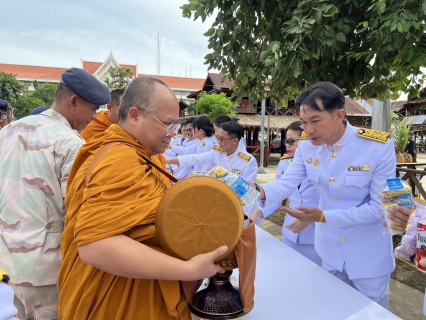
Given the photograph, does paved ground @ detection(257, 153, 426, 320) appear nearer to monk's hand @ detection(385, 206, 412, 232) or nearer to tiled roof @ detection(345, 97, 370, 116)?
monk's hand @ detection(385, 206, 412, 232)

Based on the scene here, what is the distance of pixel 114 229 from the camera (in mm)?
884

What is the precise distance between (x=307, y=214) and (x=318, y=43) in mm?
1554

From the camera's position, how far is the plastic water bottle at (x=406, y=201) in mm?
1365

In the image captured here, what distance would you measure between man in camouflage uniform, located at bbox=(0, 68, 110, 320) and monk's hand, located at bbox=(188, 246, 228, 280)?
36.9 inches

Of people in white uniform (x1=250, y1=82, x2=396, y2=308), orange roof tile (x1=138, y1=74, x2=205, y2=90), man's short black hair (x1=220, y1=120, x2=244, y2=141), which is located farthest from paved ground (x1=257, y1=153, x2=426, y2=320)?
orange roof tile (x1=138, y1=74, x2=205, y2=90)

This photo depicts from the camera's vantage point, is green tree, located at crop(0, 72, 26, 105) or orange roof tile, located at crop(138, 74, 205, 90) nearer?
green tree, located at crop(0, 72, 26, 105)

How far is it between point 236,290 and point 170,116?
71cm

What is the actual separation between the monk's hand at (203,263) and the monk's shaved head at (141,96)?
0.56 meters

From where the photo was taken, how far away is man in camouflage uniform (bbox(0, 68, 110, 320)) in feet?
4.88

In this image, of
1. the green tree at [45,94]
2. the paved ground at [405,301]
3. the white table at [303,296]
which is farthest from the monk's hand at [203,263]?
the green tree at [45,94]

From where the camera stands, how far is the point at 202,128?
19.6 feet

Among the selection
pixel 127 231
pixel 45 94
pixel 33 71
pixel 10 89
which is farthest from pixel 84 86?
pixel 33 71

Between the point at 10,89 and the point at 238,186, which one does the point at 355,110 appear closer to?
the point at 238,186

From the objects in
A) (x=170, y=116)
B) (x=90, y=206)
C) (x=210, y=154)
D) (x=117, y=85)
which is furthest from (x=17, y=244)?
(x=117, y=85)
